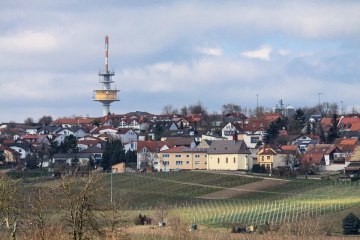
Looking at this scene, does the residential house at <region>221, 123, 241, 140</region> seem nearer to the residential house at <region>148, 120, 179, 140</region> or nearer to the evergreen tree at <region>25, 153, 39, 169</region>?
the residential house at <region>148, 120, 179, 140</region>

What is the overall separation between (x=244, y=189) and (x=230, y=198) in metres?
3.37

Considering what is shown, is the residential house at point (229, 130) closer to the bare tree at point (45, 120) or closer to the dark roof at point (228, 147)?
the dark roof at point (228, 147)

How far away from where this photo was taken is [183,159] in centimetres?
9275

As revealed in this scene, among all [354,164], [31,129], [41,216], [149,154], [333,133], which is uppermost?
[31,129]

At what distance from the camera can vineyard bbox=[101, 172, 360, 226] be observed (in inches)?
2237

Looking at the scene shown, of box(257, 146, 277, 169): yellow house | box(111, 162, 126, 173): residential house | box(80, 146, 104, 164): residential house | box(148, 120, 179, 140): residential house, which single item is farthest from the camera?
box(148, 120, 179, 140): residential house

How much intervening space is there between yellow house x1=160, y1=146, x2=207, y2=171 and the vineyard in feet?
27.6

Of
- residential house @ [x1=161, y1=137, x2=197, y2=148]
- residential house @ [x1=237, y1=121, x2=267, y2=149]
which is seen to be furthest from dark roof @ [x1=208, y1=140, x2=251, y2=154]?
residential house @ [x1=237, y1=121, x2=267, y2=149]

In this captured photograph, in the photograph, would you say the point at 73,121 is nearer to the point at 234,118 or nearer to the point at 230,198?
the point at 234,118

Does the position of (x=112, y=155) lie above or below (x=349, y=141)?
below

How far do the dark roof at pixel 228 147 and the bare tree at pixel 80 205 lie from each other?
52037mm

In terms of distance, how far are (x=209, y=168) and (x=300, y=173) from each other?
31.8 ft

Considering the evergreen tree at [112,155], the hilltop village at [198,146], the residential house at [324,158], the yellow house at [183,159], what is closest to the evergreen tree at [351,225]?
the hilltop village at [198,146]

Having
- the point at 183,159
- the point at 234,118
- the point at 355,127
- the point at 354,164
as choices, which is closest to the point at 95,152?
the point at 183,159
